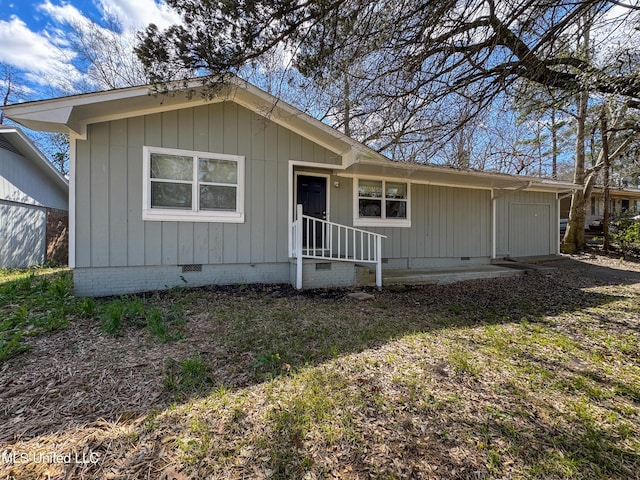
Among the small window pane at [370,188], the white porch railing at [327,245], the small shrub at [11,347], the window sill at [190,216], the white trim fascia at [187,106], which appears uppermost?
the white trim fascia at [187,106]

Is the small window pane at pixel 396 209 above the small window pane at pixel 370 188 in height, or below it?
below

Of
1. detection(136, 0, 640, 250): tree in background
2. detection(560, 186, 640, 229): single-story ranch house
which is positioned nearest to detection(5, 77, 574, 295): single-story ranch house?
detection(136, 0, 640, 250): tree in background

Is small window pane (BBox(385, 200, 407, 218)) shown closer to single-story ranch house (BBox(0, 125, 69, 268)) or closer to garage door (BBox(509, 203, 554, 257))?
garage door (BBox(509, 203, 554, 257))

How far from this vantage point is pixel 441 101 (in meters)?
4.54

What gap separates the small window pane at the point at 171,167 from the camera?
5297mm

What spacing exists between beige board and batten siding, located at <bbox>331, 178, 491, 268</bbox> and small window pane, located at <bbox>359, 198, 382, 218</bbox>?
1.13 feet

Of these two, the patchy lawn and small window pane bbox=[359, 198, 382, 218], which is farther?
small window pane bbox=[359, 198, 382, 218]

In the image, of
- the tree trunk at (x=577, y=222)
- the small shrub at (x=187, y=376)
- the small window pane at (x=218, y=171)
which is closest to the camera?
the small shrub at (x=187, y=376)

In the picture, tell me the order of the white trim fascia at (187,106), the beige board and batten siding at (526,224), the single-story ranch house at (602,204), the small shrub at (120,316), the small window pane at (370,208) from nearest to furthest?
the small shrub at (120,316), the white trim fascia at (187,106), the small window pane at (370,208), the beige board and batten siding at (526,224), the single-story ranch house at (602,204)

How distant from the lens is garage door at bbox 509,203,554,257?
31.2 ft

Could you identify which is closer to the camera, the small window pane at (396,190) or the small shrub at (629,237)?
the small window pane at (396,190)

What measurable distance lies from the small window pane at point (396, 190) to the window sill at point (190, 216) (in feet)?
13.0

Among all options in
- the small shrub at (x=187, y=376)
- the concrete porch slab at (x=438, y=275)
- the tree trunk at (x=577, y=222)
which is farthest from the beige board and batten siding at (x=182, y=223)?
the tree trunk at (x=577, y=222)

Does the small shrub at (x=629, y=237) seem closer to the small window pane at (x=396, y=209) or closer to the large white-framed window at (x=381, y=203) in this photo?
the large white-framed window at (x=381, y=203)
